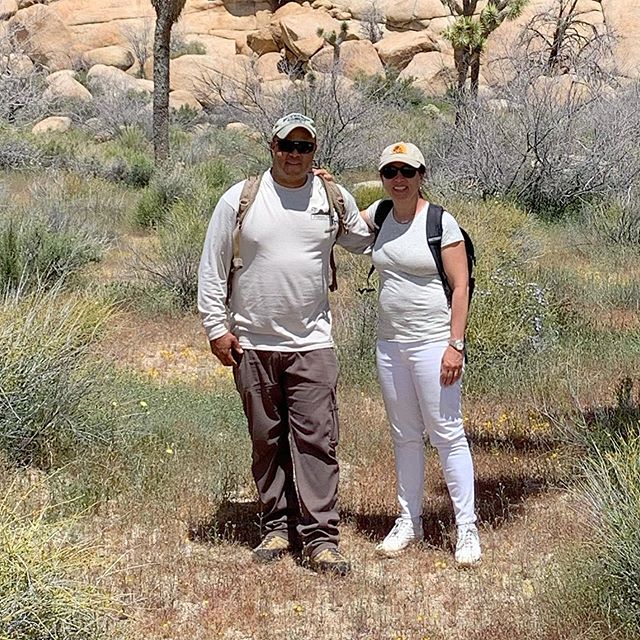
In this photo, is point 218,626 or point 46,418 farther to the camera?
point 46,418

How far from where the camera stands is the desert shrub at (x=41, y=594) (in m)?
2.96

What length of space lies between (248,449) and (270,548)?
1.39m

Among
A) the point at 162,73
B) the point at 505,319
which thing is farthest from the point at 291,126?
the point at 162,73

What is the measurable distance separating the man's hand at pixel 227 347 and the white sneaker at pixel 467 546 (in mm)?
1284

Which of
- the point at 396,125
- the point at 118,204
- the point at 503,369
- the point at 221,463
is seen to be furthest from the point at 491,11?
the point at 221,463

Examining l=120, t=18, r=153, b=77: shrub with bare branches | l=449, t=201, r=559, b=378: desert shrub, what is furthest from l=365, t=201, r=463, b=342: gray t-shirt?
l=120, t=18, r=153, b=77: shrub with bare branches

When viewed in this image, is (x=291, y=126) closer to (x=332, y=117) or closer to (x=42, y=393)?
(x=42, y=393)

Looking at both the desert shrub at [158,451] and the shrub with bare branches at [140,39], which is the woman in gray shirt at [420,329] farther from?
the shrub with bare branches at [140,39]

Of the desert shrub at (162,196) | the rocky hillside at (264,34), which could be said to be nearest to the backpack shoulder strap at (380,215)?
the desert shrub at (162,196)

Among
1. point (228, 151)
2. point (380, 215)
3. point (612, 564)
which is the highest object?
point (380, 215)

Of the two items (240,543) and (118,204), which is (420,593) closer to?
(240,543)

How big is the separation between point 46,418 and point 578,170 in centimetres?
1135

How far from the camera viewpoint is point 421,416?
428cm

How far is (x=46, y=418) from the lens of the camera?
5.13 metres
